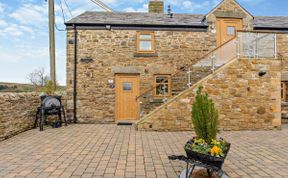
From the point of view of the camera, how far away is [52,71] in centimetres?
1080

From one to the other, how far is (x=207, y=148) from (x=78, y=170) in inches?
104

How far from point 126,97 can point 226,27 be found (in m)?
6.56

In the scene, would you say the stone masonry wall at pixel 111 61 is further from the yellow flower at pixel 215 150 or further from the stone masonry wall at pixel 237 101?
the yellow flower at pixel 215 150

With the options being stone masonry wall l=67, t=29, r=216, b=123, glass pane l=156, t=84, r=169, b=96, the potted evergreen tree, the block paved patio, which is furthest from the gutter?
the potted evergreen tree

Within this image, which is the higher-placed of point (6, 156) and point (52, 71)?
point (52, 71)

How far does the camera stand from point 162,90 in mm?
10930

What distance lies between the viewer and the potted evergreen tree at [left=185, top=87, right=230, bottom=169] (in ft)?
11.6

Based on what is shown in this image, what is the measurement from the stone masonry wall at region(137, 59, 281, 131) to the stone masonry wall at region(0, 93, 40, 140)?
15.3ft

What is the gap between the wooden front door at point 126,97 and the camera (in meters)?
10.8

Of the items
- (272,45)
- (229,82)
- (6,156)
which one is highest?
(272,45)

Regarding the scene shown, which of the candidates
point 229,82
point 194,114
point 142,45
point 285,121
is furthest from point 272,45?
point 194,114

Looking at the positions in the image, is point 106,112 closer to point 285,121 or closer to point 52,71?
point 52,71

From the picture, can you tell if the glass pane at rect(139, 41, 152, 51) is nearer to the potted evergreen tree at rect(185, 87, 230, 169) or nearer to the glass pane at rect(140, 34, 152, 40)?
the glass pane at rect(140, 34, 152, 40)

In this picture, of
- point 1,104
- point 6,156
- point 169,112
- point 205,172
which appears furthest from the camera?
point 169,112
